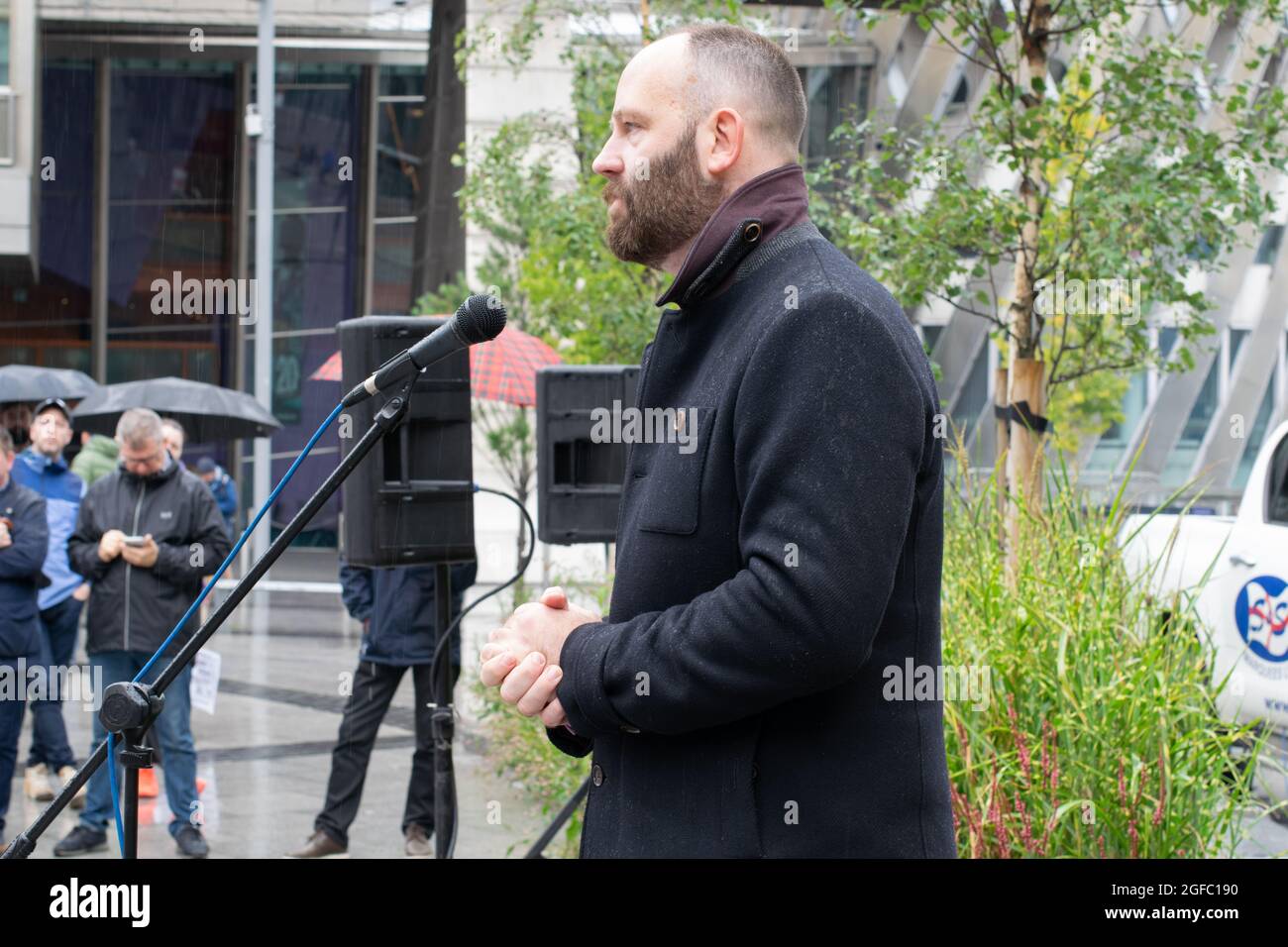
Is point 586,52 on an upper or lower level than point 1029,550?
upper

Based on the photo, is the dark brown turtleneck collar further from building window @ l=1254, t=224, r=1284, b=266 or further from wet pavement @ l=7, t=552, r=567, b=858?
building window @ l=1254, t=224, r=1284, b=266

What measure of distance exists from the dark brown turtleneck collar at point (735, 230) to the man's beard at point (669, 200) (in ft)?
0.11

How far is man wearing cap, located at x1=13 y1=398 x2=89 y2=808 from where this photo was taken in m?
8.02

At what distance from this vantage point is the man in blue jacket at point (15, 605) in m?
7.19

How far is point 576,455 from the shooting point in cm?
617

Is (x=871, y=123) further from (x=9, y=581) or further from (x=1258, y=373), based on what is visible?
(x=1258, y=373)

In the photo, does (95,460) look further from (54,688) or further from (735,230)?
(735,230)

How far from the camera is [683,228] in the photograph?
6.90ft

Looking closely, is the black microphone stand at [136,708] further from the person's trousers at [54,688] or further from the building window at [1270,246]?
the building window at [1270,246]

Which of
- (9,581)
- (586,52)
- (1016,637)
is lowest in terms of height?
(9,581)

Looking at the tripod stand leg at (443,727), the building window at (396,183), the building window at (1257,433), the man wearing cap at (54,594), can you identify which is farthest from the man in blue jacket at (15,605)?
the building window at (1257,433)
